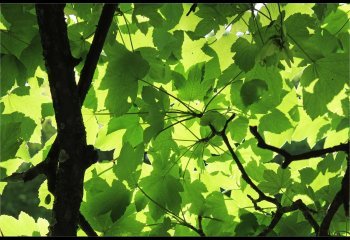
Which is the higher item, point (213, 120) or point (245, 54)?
point (245, 54)

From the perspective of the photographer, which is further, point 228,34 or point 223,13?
point 228,34

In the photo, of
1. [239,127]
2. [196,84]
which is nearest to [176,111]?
[196,84]

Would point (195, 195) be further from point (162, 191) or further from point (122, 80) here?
point (122, 80)

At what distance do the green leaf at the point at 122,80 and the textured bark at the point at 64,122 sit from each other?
200 mm

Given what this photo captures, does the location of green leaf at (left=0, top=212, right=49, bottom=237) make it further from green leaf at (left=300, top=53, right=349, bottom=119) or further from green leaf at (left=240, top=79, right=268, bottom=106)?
green leaf at (left=300, top=53, right=349, bottom=119)

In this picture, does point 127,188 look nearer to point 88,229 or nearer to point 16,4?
point 88,229

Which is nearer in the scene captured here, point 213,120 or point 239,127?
point 213,120

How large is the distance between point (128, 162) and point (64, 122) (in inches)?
9.9

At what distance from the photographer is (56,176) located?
1.11m

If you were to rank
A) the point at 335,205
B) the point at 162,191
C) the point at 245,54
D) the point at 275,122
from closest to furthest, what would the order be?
the point at 335,205
the point at 245,54
the point at 162,191
the point at 275,122

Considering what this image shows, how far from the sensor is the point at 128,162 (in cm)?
125

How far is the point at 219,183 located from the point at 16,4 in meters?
0.89

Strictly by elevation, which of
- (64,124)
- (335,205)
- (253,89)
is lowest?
(335,205)

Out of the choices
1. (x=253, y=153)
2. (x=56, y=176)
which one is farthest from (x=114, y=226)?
(x=253, y=153)
